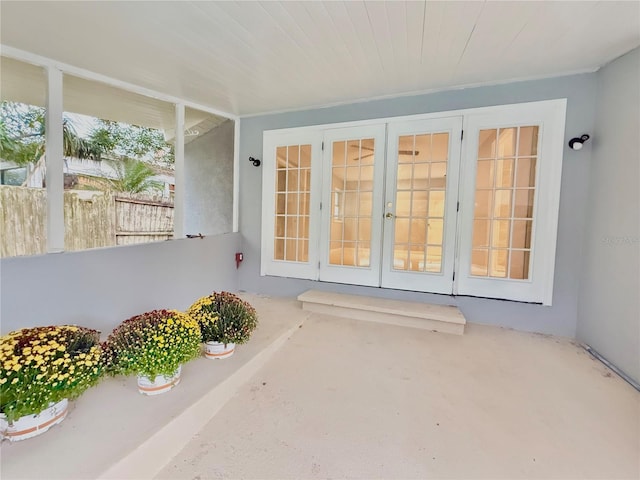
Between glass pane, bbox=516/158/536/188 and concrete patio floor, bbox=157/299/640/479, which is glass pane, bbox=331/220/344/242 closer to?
concrete patio floor, bbox=157/299/640/479

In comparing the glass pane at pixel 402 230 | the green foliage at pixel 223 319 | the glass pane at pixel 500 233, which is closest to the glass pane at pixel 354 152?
the glass pane at pixel 402 230

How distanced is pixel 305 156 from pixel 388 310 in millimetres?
2103

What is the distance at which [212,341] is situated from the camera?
2.01 m

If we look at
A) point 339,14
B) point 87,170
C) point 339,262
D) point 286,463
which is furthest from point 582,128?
point 87,170

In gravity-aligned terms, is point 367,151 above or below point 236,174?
above

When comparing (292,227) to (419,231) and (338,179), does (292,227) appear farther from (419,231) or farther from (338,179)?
(419,231)

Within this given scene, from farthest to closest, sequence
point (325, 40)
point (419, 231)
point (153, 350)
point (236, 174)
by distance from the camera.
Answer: point (236, 174)
point (419, 231)
point (325, 40)
point (153, 350)

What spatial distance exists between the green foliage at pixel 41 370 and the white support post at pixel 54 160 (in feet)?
3.94

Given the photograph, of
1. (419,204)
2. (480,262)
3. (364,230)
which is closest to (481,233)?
(480,262)

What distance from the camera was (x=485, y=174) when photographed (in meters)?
2.89

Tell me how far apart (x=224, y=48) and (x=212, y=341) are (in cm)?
219

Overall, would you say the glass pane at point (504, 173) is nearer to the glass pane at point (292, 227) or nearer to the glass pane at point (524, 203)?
the glass pane at point (524, 203)

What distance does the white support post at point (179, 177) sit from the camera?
129 inches

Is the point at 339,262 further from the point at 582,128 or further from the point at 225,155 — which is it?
the point at 582,128
